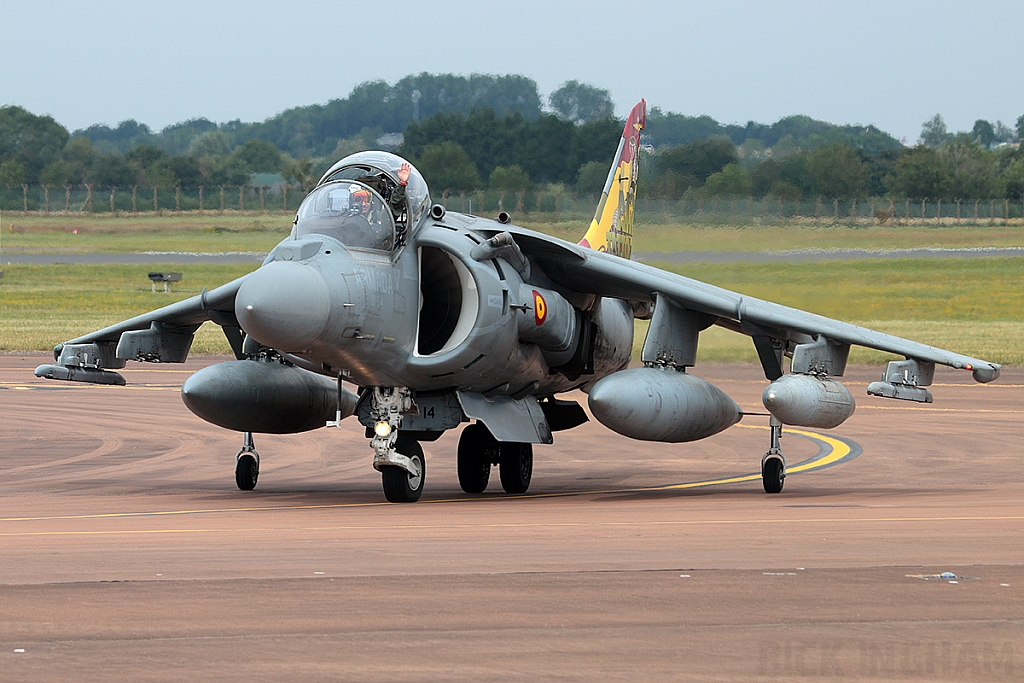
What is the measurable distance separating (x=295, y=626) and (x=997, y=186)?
40.2 m

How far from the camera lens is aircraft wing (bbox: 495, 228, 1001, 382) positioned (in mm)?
16328

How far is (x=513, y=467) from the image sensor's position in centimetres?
1727

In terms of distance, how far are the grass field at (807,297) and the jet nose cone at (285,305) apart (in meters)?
13.7

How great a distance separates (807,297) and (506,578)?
17.3 metres

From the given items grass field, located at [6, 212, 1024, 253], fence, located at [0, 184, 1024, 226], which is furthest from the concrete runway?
fence, located at [0, 184, 1024, 226]

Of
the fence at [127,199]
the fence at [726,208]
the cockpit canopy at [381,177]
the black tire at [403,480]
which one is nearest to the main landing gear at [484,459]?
the black tire at [403,480]

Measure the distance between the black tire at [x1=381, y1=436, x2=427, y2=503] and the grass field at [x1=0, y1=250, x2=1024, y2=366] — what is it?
472 inches

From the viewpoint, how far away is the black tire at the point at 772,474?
1670cm

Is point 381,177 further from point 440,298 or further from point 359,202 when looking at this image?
point 440,298

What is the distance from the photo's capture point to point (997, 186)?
4394 centimetres

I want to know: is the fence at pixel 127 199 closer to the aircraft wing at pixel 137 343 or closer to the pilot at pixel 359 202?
the aircraft wing at pixel 137 343

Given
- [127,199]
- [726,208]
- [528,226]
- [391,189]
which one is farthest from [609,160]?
[127,199]

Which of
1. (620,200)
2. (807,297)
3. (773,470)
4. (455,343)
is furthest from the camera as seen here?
(807,297)

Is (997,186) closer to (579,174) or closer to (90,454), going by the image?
(579,174)
